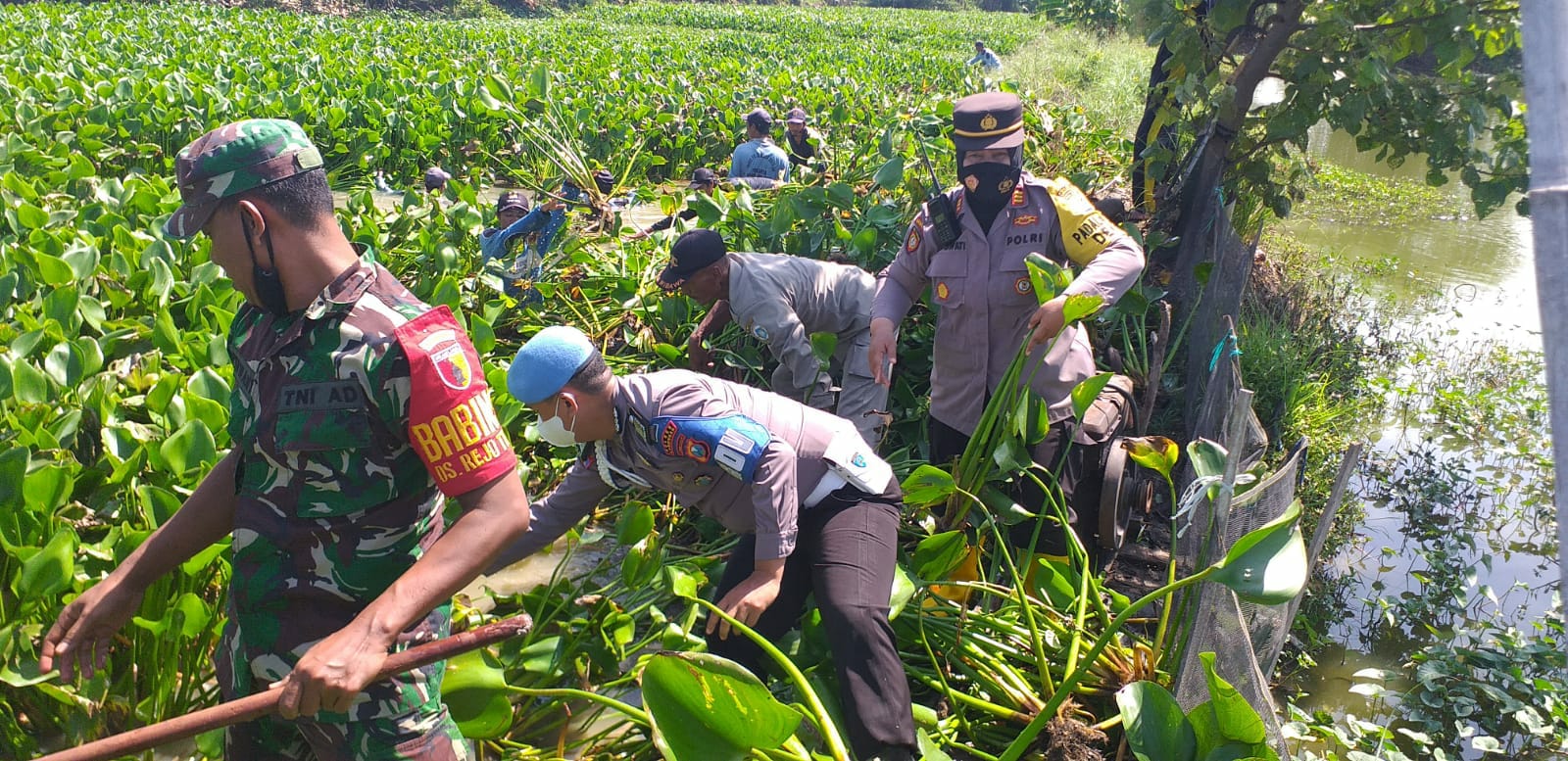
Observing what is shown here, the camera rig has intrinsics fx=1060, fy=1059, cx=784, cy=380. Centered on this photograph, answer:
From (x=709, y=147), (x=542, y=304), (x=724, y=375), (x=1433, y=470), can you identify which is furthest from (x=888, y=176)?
(x=709, y=147)

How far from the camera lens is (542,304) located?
5.75 m

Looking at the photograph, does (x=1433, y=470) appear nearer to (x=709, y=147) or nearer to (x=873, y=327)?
(x=873, y=327)

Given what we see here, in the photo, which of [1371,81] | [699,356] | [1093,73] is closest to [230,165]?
[699,356]

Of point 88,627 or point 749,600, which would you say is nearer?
point 88,627

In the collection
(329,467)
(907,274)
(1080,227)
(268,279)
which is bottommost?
(907,274)

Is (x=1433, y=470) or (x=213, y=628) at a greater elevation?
(x=213, y=628)

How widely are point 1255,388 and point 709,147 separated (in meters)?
8.55

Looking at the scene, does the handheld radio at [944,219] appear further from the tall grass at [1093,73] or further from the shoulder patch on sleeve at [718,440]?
the tall grass at [1093,73]

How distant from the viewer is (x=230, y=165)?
1.72m

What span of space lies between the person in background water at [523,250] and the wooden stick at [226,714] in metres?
4.09

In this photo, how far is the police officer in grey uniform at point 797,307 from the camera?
399 centimetres

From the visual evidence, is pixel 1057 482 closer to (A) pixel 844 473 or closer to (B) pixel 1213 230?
(A) pixel 844 473

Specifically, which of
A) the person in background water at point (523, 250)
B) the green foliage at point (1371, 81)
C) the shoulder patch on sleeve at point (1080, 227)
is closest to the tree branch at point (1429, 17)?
the green foliage at point (1371, 81)

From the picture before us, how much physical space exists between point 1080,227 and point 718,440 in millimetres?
1506
